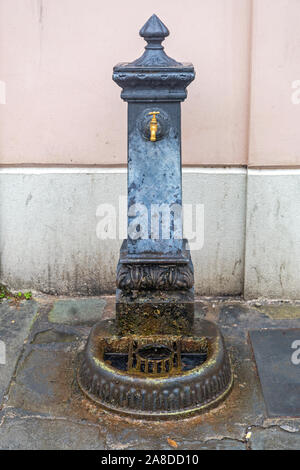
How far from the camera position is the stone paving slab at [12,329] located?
13.8 ft

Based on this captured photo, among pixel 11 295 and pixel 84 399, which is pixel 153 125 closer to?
pixel 84 399

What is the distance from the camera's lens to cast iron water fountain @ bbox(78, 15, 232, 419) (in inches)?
147

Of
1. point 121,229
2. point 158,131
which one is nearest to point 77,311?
point 121,229

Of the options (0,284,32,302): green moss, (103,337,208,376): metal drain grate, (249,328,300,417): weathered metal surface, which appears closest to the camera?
(249,328,300,417): weathered metal surface

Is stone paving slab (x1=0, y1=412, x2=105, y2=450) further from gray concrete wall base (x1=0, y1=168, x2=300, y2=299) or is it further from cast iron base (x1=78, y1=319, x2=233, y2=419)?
gray concrete wall base (x1=0, y1=168, x2=300, y2=299)

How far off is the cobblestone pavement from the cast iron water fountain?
110 millimetres

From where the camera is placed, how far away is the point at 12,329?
4750 millimetres

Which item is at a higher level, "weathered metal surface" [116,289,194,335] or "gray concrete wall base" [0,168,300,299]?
"gray concrete wall base" [0,168,300,299]

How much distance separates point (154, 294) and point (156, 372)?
0.55 meters

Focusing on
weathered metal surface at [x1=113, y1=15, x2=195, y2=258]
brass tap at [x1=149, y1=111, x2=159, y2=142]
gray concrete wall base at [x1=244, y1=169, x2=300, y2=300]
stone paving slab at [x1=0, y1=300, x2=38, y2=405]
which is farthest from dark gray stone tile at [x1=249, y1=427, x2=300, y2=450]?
brass tap at [x1=149, y1=111, x2=159, y2=142]

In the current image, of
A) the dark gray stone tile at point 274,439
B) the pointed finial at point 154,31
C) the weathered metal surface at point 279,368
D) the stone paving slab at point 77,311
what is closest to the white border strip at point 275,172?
the weathered metal surface at point 279,368

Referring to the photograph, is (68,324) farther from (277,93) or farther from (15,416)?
(277,93)

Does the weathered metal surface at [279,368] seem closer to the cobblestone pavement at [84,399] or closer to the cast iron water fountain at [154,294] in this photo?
the cobblestone pavement at [84,399]

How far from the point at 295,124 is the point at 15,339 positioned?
2.67m
